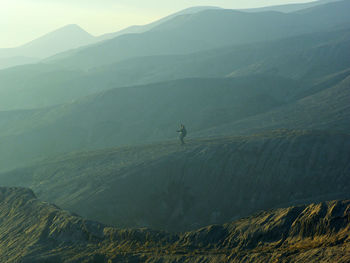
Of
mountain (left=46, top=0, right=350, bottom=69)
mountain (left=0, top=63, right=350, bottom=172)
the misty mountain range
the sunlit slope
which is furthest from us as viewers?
mountain (left=46, top=0, right=350, bottom=69)

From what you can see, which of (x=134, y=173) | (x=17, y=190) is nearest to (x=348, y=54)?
(x=134, y=173)

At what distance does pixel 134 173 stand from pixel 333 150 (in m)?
17.9

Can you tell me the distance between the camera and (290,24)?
18325 centimetres

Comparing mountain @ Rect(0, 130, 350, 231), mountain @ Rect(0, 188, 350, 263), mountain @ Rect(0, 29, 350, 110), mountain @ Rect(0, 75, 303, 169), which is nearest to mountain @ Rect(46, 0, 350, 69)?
mountain @ Rect(0, 29, 350, 110)

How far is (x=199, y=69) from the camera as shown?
401ft

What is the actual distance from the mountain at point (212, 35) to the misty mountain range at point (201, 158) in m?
49.2

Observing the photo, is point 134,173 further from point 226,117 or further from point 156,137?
point 226,117

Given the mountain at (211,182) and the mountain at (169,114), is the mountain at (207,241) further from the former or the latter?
the mountain at (169,114)

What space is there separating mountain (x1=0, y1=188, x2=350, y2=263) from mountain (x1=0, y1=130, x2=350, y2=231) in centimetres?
1294

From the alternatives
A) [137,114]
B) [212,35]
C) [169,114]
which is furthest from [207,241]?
[212,35]

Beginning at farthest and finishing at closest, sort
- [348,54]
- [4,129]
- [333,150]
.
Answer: [348,54], [4,129], [333,150]

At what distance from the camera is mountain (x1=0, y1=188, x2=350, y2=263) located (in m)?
16.8

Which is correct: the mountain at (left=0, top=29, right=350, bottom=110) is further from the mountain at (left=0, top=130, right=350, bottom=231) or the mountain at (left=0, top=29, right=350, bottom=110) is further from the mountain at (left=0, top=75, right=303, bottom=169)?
the mountain at (left=0, top=130, right=350, bottom=231)

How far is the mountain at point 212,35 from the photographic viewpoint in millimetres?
173375
